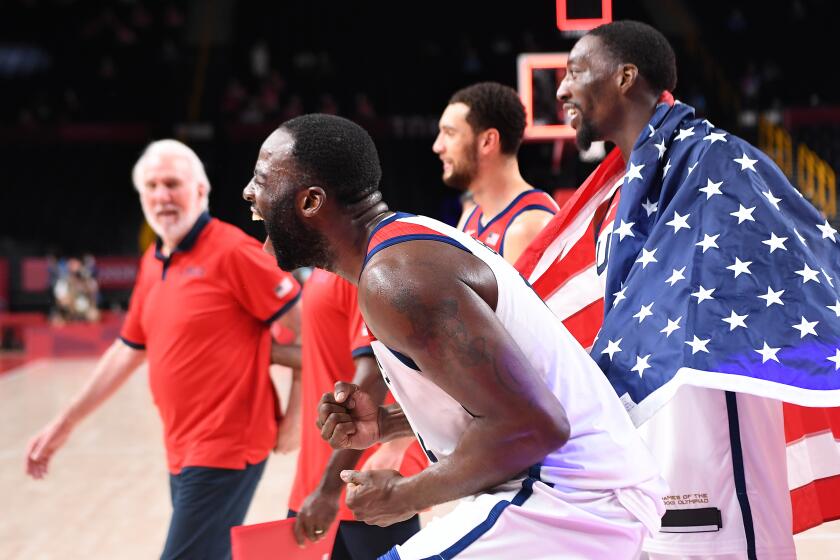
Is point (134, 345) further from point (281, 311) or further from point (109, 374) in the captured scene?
point (281, 311)

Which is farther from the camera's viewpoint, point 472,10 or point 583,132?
point 472,10

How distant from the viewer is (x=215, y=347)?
3.29m

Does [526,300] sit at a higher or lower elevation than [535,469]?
higher

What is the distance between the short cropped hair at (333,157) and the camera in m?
1.77

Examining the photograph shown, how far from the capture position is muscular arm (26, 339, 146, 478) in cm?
337

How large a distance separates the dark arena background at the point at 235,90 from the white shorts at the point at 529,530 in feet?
45.6

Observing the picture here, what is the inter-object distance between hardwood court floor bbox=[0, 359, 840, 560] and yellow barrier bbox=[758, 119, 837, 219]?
26.4 feet

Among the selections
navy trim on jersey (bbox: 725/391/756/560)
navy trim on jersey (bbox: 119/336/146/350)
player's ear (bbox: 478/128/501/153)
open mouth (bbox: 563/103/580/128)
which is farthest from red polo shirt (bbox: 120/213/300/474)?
navy trim on jersey (bbox: 725/391/756/560)

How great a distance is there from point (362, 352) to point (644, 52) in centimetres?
116

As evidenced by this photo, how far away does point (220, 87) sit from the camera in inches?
835

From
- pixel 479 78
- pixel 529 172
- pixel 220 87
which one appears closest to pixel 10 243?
pixel 220 87

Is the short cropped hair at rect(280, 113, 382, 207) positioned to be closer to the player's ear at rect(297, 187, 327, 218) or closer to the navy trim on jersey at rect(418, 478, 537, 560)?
the player's ear at rect(297, 187, 327, 218)

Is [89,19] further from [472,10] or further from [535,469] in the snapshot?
[535,469]

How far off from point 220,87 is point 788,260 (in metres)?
20.3
